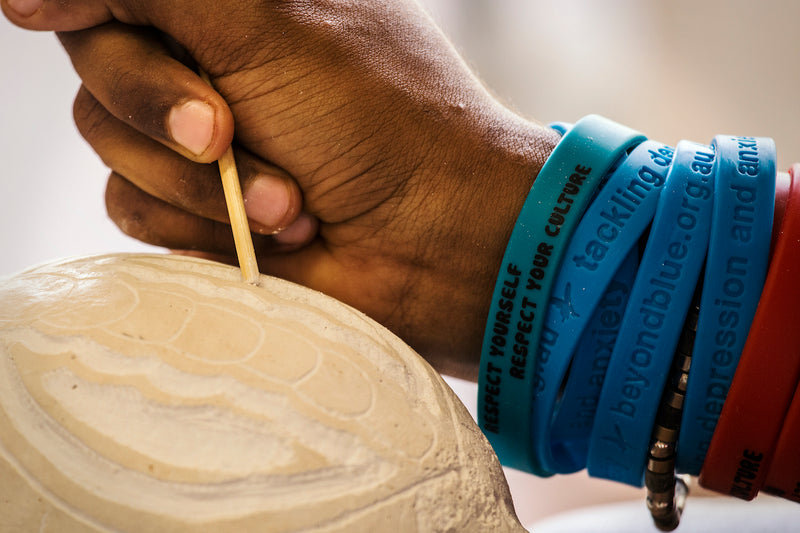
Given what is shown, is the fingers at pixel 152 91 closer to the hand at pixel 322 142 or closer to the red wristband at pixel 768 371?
the hand at pixel 322 142

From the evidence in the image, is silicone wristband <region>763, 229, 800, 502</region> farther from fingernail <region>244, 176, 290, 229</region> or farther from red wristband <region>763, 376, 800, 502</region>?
fingernail <region>244, 176, 290, 229</region>

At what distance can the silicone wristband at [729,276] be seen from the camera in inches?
24.5

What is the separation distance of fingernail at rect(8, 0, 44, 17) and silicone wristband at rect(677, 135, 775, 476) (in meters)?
0.70

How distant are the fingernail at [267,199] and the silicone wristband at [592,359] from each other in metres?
0.35

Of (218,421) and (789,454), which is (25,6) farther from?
(789,454)

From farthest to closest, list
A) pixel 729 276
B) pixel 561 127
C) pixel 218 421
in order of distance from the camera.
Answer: pixel 561 127 → pixel 729 276 → pixel 218 421

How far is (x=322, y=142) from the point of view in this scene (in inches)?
28.4

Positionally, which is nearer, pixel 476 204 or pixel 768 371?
pixel 768 371

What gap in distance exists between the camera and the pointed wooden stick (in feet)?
2.13

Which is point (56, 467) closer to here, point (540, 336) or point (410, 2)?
point (540, 336)

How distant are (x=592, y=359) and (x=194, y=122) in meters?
0.47

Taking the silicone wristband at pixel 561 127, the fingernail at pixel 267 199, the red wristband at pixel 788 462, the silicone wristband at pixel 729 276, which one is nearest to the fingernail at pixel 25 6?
the fingernail at pixel 267 199

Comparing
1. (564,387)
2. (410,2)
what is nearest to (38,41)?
(410,2)

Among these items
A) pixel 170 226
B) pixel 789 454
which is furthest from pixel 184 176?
pixel 789 454
